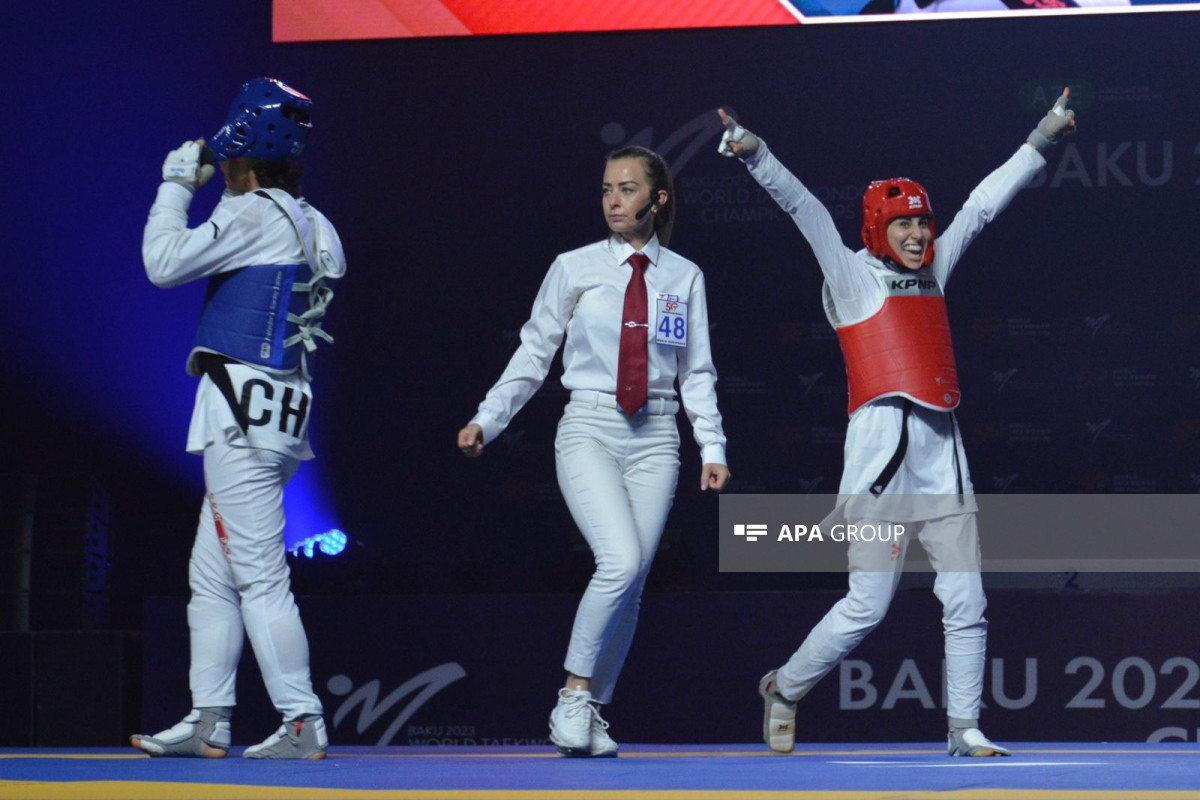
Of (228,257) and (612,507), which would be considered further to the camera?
(612,507)

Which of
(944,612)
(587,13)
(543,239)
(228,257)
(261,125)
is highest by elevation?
(587,13)

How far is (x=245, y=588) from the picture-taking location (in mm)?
3838

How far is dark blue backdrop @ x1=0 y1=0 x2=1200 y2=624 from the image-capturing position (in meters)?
7.58

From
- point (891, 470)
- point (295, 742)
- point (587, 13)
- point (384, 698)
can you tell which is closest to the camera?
point (295, 742)

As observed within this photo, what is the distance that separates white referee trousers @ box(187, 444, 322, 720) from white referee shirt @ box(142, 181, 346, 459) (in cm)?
5

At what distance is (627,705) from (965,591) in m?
1.91

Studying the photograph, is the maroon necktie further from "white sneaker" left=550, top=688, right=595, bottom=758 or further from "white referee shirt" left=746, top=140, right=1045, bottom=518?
"white sneaker" left=550, top=688, right=595, bottom=758

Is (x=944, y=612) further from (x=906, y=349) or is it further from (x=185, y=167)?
(x=185, y=167)

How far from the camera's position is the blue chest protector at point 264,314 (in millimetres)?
3879

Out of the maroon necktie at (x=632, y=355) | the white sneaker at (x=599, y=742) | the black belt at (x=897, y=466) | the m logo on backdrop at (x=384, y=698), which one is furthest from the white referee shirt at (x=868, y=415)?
the m logo on backdrop at (x=384, y=698)

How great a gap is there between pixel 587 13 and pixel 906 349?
14.5 feet

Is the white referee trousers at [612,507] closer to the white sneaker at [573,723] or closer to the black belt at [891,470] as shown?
the white sneaker at [573,723]

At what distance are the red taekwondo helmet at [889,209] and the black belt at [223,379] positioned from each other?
1.89 metres

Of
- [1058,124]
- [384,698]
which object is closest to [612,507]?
[1058,124]
